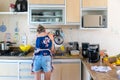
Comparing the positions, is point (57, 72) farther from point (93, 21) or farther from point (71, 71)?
point (93, 21)

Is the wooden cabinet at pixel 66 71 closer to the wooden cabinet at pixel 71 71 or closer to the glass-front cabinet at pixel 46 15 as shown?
the wooden cabinet at pixel 71 71

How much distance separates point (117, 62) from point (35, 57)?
1.39 m

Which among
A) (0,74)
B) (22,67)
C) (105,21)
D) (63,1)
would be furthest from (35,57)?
(105,21)

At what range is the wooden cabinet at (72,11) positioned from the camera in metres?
4.05

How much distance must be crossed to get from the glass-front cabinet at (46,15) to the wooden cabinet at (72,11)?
10cm

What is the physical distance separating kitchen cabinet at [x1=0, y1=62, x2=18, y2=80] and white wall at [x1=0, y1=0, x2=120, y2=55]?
0.81 metres

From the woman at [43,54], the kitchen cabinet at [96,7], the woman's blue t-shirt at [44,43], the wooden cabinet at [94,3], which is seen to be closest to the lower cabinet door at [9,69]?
the woman at [43,54]

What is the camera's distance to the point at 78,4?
13.3ft

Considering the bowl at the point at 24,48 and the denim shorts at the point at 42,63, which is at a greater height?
the bowl at the point at 24,48

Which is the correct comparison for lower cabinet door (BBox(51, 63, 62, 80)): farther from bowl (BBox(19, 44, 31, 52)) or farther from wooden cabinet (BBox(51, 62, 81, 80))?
bowl (BBox(19, 44, 31, 52))

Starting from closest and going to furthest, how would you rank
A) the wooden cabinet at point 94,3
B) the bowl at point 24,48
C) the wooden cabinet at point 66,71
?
the wooden cabinet at point 66,71
the wooden cabinet at point 94,3
the bowl at point 24,48

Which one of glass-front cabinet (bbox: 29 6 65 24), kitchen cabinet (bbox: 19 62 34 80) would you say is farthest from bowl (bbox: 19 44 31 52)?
glass-front cabinet (bbox: 29 6 65 24)

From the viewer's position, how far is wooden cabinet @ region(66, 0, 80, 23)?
4.05 meters

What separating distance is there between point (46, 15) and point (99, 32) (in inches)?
47.8
